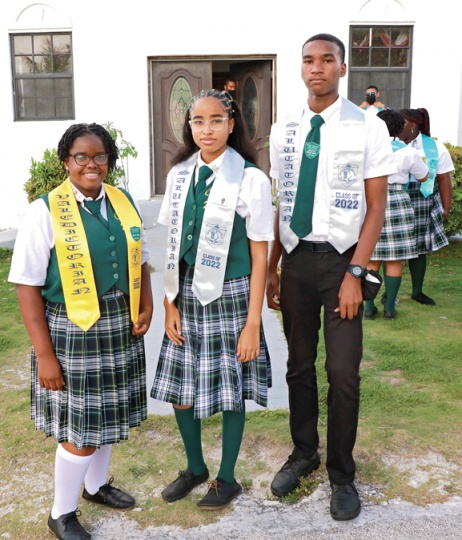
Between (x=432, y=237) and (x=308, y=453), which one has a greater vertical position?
(x=432, y=237)

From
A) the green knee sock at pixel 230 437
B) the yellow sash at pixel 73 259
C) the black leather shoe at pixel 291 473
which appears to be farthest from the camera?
the black leather shoe at pixel 291 473

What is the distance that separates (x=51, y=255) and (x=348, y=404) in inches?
54.6

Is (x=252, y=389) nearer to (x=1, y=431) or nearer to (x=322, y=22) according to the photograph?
(x=1, y=431)

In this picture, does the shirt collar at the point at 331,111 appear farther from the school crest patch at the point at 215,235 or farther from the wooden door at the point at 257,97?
the wooden door at the point at 257,97

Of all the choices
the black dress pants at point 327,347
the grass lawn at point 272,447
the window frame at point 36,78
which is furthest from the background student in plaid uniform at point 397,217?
the window frame at point 36,78

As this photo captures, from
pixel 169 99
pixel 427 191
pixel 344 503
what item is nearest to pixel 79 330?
pixel 344 503

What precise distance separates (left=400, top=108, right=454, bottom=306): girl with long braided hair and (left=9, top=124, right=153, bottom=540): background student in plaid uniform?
375 centimetres

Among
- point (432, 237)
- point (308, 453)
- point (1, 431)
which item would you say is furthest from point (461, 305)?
point (1, 431)

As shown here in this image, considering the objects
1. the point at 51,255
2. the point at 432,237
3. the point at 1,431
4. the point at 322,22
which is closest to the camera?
the point at 51,255

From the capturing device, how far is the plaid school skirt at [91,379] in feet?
8.68

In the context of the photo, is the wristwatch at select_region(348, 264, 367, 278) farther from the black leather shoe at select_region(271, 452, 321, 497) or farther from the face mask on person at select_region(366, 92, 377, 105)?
the face mask on person at select_region(366, 92, 377, 105)

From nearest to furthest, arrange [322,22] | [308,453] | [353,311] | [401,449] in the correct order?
[353,311] < [308,453] < [401,449] < [322,22]

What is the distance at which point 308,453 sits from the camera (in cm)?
319

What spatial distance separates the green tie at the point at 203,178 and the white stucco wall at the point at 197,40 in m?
7.01
